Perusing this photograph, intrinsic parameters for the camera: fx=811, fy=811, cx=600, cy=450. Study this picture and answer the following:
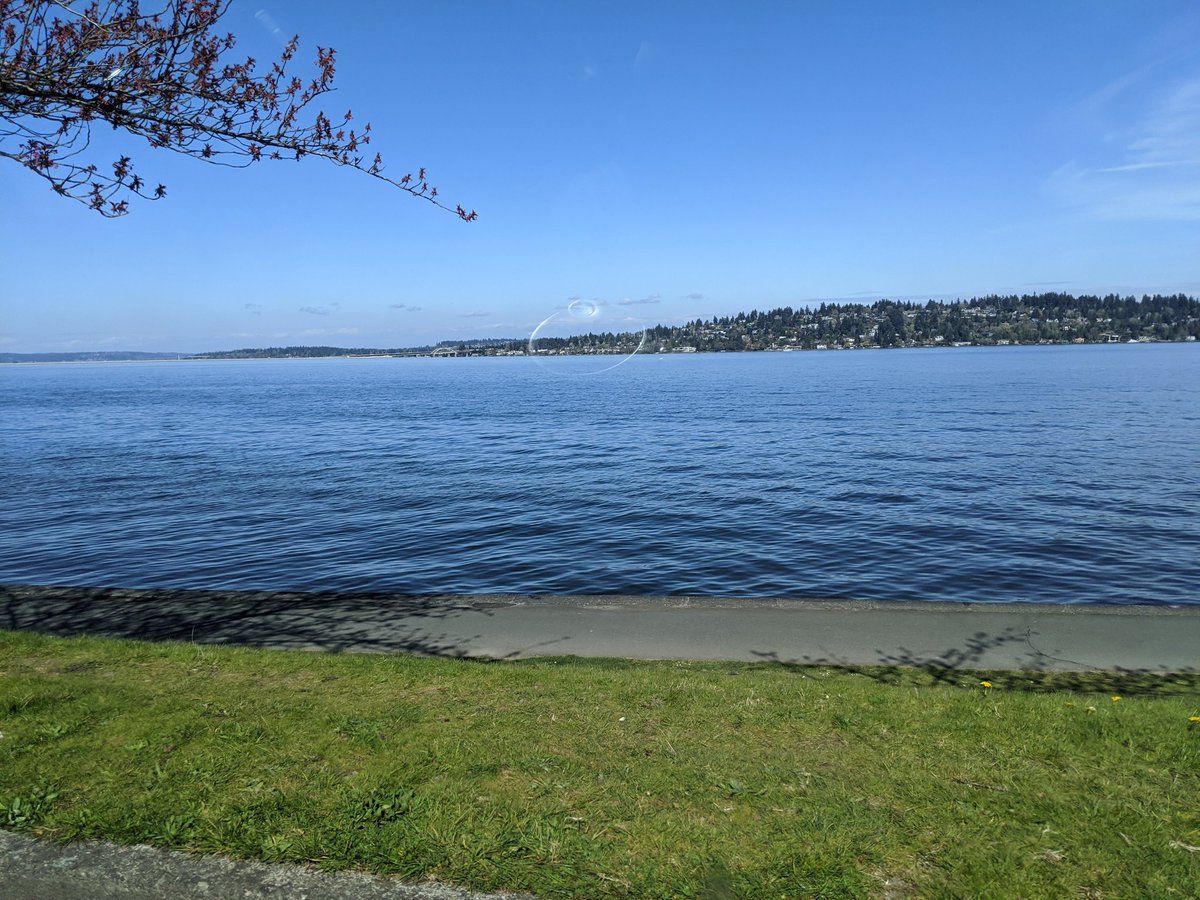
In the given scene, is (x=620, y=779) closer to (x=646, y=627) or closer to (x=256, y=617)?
(x=646, y=627)

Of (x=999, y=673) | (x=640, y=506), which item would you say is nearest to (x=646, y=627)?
(x=999, y=673)

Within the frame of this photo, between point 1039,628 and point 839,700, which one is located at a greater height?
point 839,700

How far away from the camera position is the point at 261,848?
457cm

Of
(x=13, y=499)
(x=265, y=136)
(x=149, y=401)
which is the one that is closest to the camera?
(x=265, y=136)

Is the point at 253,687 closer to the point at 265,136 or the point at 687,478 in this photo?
the point at 265,136

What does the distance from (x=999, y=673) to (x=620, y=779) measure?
6.07 m

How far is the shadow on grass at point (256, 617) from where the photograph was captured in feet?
35.4

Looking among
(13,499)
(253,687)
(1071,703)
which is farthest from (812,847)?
(13,499)

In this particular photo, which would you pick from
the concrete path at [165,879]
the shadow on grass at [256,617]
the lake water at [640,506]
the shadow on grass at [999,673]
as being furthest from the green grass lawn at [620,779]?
the lake water at [640,506]

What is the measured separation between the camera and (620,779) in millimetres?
5461

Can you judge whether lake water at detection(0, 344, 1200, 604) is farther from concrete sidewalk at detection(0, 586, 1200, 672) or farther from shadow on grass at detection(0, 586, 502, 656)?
concrete sidewalk at detection(0, 586, 1200, 672)

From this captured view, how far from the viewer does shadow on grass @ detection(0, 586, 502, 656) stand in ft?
35.4

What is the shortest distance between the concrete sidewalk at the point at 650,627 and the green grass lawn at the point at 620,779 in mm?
2440

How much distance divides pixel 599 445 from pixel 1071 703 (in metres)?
34.6
